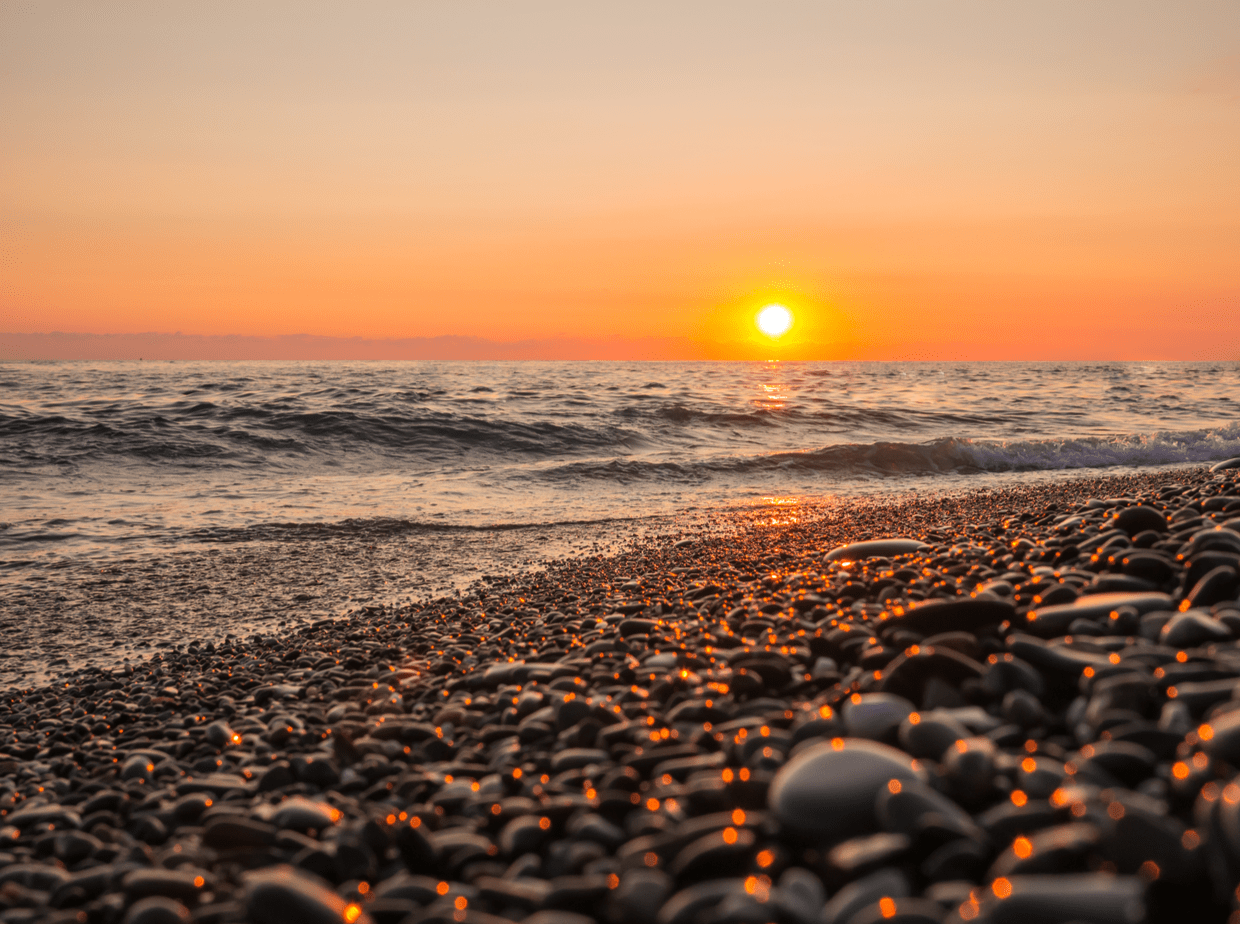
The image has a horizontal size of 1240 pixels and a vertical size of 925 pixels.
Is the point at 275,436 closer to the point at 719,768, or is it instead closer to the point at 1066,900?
the point at 719,768

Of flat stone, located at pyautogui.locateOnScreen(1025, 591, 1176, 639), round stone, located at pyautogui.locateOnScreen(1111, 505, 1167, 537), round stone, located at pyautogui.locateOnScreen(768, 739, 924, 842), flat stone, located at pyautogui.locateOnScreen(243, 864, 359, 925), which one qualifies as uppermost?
round stone, located at pyautogui.locateOnScreen(1111, 505, 1167, 537)

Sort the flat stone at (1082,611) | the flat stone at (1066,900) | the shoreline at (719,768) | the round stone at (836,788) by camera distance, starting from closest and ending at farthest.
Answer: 1. the flat stone at (1066,900)
2. the shoreline at (719,768)
3. the round stone at (836,788)
4. the flat stone at (1082,611)

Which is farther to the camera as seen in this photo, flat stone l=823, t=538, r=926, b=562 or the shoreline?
flat stone l=823, t=538, r=926, b=562

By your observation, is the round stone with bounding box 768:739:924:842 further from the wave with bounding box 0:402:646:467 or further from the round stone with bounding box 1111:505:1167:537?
the wave with bounding box 0:402:646:467

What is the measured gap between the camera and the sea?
714 centimetres

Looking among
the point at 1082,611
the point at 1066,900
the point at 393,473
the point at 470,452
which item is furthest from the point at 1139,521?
the point at 470,452

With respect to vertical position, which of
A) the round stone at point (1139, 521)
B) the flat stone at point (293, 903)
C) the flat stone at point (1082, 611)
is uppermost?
the round stone at point (1139, 521)

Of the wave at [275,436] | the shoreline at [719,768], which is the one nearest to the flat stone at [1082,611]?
the shoreline at [719,768]

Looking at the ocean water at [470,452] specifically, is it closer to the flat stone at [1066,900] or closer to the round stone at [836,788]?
the round stone at [836,788]

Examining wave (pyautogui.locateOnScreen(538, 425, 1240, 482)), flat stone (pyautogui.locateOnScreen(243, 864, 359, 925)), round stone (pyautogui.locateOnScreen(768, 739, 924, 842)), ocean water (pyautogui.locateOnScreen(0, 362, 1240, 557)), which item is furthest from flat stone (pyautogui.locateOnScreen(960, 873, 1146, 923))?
wave (pyautogui.locateOnScreen(538, 425, 1240, 482))

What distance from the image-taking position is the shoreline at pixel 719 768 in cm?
150

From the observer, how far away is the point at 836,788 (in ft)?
5.50

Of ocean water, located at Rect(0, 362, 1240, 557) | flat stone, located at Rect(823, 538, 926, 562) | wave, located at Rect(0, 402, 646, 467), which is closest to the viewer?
flat stone, located at Rect(823, 538, 926, 562)

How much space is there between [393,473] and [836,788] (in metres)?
14.4
